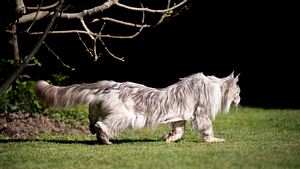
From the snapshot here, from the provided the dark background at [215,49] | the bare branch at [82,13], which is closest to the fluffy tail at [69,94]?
the bare branch at [82,13]

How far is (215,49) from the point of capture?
20.0 meters

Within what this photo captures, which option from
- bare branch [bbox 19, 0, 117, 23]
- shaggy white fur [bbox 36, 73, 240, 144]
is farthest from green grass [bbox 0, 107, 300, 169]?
bare branch [bbox 19, 0, 117, 23]

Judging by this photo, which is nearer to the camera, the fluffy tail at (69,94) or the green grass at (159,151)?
the green grass at (159,151)

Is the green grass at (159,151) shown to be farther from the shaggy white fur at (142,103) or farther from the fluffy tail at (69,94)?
the fluffy tail at (69,94)

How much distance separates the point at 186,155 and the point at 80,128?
4.37 m

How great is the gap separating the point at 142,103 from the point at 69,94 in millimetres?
1080

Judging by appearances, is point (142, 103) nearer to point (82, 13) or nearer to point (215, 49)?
point (82, 13)

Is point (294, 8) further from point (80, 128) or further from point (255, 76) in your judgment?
point (80, 128)

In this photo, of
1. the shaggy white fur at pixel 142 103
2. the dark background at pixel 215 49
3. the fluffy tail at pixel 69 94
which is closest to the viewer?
the shaggy white fur at pixel 142 103

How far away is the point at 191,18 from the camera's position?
19.6m

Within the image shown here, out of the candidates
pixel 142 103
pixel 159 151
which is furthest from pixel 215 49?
pixel 159 151

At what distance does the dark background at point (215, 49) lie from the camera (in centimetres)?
1948

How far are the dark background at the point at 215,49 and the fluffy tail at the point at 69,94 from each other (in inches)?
348

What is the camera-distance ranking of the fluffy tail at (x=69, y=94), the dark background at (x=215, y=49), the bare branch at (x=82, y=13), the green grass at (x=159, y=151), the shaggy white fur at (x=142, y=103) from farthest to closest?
1. the dark background at (x=215, y=49)
2. the bare branch at (x=82, y=13)
3. the fluffy tail at (x=69, y=94)
4. the shaggy white fur at (x=142, y=103)
5. the green grass at (x=159, y=151)
